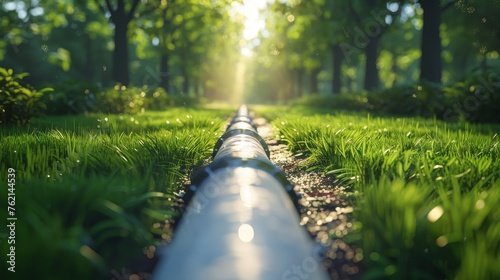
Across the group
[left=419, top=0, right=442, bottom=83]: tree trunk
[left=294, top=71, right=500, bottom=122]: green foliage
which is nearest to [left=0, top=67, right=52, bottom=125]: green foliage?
[left=294, top=71, right=500, bottom=122]: green foliage

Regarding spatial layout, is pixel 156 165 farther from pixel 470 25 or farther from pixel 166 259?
pixel 470 25

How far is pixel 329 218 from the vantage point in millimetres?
2326

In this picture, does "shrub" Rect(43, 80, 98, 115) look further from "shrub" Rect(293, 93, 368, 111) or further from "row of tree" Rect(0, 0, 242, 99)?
"shrub" Rect(293, 93, 368, 111)

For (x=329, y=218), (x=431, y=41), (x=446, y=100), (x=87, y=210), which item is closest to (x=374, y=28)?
(x=431, y=41)

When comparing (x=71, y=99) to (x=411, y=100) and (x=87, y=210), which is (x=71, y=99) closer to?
(x=87, y=210)

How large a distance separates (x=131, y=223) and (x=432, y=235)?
55.9 inches

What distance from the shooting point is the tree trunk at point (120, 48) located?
42.7 ft

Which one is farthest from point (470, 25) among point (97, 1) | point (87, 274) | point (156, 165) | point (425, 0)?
point (87, 274)

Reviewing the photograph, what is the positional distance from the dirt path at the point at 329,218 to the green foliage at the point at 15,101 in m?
4.44

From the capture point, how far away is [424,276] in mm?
Answer: 1511

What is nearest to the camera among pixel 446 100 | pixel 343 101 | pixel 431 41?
pixel 446 100

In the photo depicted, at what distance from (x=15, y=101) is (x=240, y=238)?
5338 mm

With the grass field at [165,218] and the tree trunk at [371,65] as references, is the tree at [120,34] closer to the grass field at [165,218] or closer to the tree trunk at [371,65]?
the tree trunk at [371,65]

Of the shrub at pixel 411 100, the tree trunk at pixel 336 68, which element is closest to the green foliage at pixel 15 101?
the shrub at pixel 411 100
